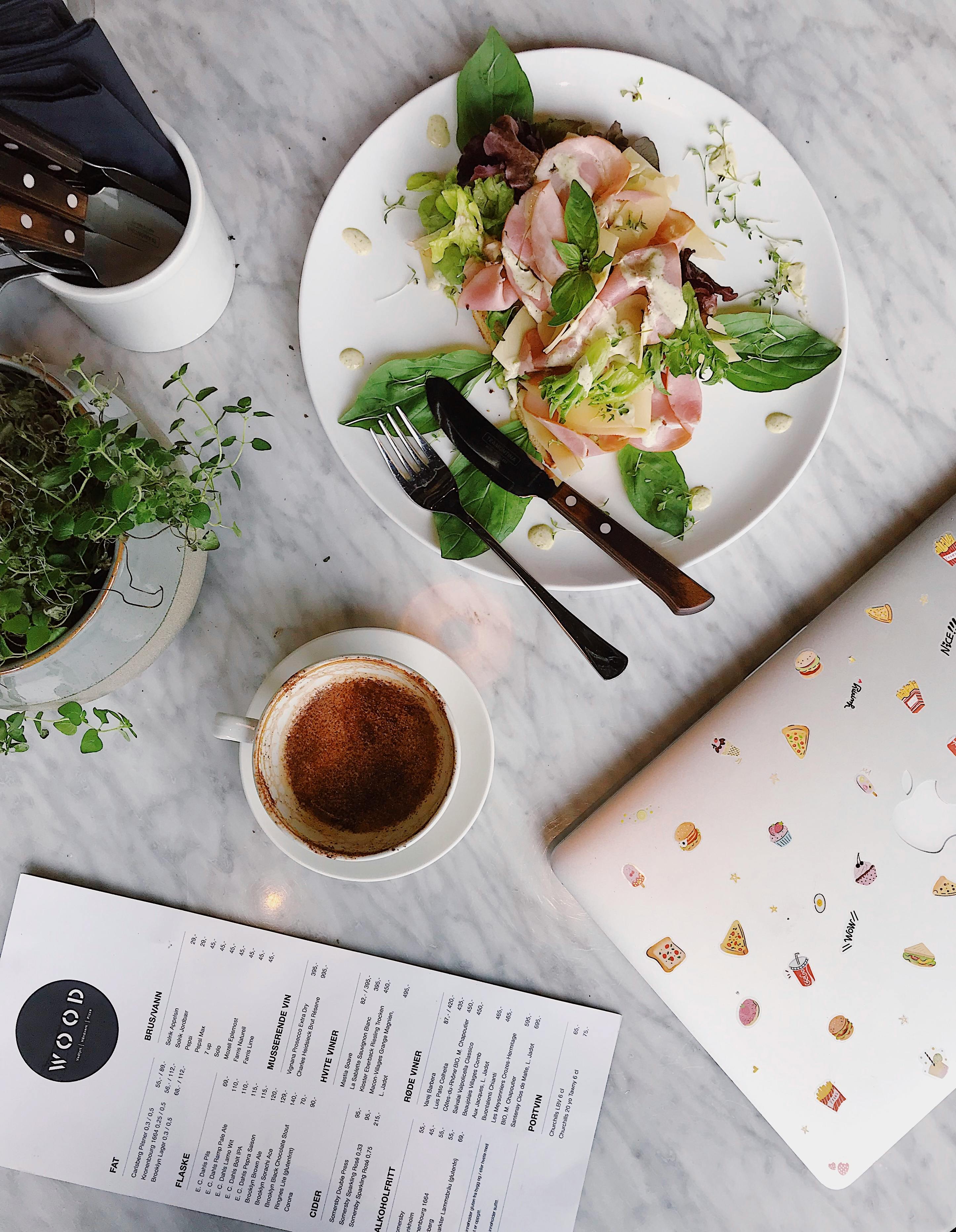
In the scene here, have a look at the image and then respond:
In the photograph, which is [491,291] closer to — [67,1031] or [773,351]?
[773,351]

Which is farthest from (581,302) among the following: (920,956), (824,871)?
(920,956)

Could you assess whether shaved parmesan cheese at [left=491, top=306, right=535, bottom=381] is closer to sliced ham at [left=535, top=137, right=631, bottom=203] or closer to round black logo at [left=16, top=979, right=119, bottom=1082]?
sliced ham at [left=535, top=137, right=631, bottom=203]

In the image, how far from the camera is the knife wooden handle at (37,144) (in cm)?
57

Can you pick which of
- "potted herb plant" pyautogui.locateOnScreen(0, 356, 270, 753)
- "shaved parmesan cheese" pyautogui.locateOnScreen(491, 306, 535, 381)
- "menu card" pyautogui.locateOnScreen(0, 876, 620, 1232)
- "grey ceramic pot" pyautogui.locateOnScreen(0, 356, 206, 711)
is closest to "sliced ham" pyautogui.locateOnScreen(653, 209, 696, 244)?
"shaved parmesan cheese" pyautogui.locateOnScreen(491, 306, 535, 381)

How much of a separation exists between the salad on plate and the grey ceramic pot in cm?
20

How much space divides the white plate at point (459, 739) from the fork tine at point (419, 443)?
169 mm

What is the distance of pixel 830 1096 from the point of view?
82 cm

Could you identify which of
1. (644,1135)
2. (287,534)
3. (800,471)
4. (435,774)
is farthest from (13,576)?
(644,1135)

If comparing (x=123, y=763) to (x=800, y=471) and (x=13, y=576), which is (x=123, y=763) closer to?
(x=13, y=576)

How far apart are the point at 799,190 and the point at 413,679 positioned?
576 mm

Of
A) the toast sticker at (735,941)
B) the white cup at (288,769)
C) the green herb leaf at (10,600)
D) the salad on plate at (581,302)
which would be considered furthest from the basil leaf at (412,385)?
the toast sticker at (735,941)

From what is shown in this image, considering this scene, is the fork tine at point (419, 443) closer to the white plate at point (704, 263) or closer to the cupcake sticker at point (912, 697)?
the white plate at point (704, 263)

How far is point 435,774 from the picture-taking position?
794mm

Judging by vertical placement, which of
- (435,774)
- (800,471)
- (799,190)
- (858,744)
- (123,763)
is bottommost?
(123,763)
